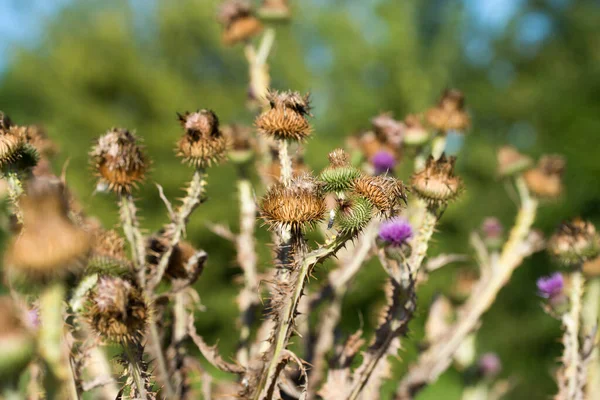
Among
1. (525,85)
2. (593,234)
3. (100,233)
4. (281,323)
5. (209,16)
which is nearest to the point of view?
(281,323)

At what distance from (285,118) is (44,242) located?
22.7 inches

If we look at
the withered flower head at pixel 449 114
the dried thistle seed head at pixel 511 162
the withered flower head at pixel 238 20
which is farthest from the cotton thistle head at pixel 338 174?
the withered flower head at pixel 238 20

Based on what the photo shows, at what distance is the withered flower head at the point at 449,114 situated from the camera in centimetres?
173

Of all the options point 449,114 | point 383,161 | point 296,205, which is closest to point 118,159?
point 296,205

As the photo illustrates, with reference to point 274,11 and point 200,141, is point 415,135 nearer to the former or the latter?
point 200,141

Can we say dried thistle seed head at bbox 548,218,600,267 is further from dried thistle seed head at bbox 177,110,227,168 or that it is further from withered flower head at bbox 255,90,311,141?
dried thistle seed head at bbox 177,110,227,168

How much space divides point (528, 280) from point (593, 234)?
7913 mm

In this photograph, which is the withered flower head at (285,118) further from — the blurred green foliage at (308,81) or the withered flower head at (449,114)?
the blurred green foliage at (308,81)

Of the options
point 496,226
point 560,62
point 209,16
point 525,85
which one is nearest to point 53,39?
point 209,16

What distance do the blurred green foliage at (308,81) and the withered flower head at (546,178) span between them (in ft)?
23.9

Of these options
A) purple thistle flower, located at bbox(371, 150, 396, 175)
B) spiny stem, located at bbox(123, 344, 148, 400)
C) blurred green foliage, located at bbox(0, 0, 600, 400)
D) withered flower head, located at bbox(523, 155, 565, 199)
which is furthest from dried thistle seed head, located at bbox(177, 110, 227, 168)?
blurred green foliage, located at bbox(0, 0, 600, 400)

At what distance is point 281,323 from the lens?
873mm

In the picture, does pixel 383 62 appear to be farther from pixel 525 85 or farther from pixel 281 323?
pixel 281 323

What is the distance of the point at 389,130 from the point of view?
1722 millimetres
